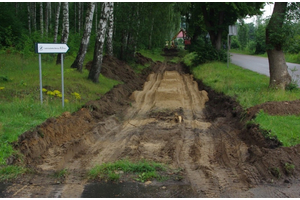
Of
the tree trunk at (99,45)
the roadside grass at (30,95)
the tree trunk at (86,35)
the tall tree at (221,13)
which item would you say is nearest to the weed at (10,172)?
the roadside grass at (30,95)

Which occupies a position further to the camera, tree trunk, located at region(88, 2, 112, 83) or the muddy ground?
tree trunk, located at region(88, 2, 112, 83)

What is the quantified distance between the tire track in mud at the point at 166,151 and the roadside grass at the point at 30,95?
842mm

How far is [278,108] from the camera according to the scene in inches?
378

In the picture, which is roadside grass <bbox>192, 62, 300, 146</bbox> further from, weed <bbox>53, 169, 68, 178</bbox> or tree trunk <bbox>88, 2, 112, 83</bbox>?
tree trunk <bbox>88, 2, 112, 83</bbox>

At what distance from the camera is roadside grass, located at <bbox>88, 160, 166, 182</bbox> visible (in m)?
6.04

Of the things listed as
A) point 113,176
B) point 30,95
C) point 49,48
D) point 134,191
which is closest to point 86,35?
point 30,95

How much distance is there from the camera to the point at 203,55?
27.0m

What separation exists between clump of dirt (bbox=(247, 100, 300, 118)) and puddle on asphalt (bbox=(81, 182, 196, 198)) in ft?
15.8

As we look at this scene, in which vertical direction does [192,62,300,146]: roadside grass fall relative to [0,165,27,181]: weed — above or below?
above

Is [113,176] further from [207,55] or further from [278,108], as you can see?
[207,55]

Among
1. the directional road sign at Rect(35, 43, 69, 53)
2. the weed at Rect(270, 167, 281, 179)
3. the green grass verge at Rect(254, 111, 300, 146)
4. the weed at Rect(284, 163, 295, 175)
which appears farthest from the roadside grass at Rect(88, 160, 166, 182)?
the directional road sign at Rect(35, 43, 69, 53)

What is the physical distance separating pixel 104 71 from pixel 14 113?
9.81 m

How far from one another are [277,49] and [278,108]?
4.31 m

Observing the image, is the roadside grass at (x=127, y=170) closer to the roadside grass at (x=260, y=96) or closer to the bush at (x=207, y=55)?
the roadside grass at (x=260, y=96)
